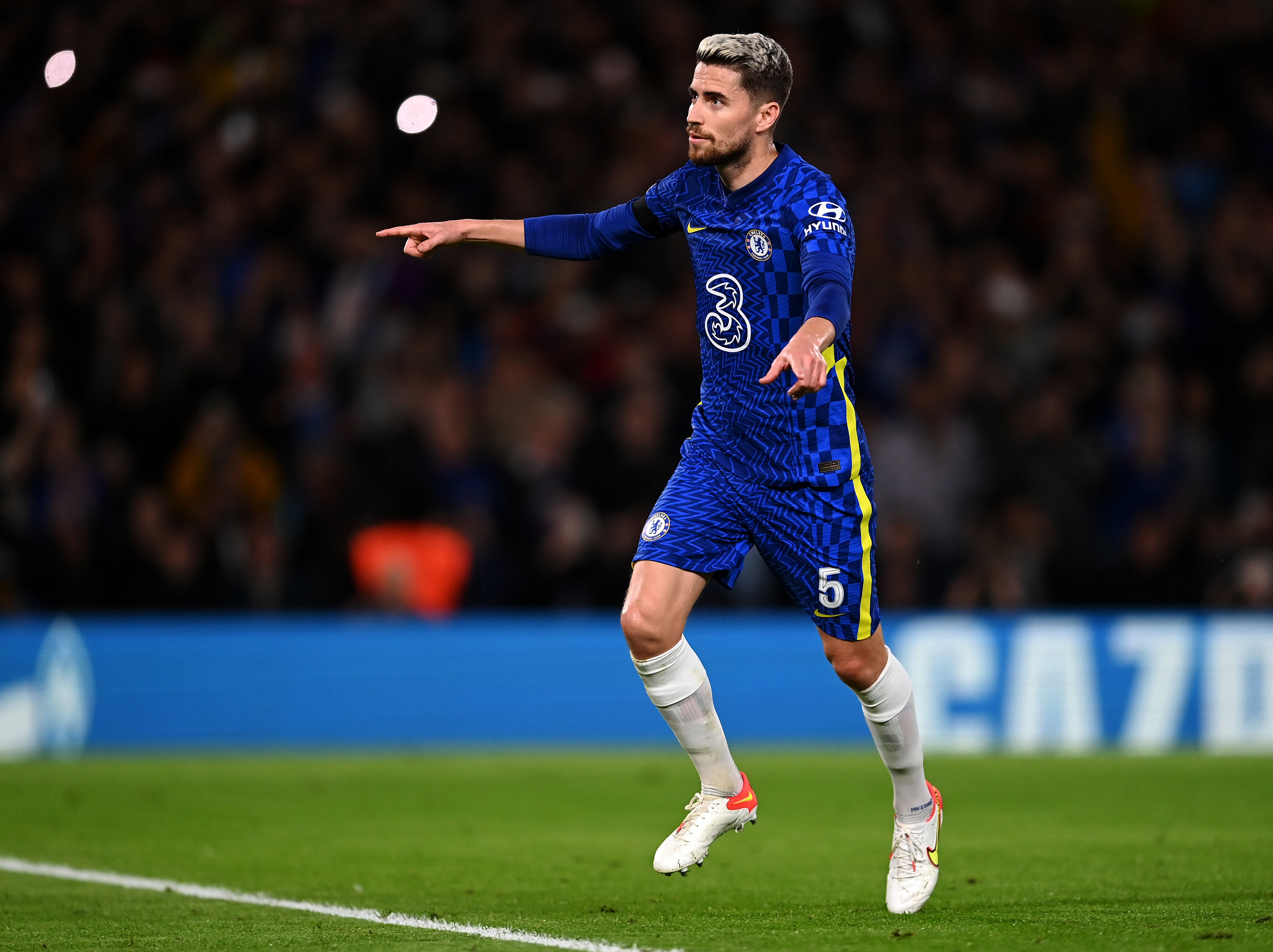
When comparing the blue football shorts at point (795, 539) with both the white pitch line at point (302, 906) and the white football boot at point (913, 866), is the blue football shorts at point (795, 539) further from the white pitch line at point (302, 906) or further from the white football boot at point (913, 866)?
the white pitch line at point (302, 906)

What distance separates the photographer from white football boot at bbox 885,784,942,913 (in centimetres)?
555

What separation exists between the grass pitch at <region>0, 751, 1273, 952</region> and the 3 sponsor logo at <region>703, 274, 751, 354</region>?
178cm

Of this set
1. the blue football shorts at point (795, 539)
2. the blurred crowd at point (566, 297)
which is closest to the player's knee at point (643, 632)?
the blue football shorts at point (795, 539)

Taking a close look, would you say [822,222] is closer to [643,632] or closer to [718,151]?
[718,151]

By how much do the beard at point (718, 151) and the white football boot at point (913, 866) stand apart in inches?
85.7

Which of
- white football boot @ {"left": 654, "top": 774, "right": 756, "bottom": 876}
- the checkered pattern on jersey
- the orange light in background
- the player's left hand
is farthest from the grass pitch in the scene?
the player's left hand

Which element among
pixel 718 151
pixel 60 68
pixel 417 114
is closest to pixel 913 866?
pixel 718 151

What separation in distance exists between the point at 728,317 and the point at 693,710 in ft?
4.08

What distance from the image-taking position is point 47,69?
6.64 m

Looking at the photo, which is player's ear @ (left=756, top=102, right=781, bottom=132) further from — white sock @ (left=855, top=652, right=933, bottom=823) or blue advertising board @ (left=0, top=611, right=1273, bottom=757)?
blue advertising board @ (left=0, top=611, right=1273, bottom=757)

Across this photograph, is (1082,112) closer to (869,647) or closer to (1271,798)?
(1271,798)

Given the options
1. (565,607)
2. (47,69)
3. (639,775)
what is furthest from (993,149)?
(47,69)

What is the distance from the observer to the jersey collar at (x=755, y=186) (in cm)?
549

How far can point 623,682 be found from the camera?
11.9 metres
